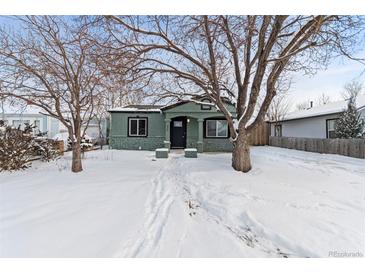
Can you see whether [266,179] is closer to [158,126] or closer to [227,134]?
[227,134]

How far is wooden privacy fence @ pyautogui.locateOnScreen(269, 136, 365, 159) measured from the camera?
9.59 meters

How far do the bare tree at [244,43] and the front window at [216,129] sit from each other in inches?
275

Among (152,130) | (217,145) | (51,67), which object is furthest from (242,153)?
(152,130)

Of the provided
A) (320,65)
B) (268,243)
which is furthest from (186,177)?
(320,65)

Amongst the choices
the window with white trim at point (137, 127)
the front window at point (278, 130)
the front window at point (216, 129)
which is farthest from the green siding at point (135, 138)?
the front window at point (278, 130)

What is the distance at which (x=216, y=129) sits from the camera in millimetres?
14492

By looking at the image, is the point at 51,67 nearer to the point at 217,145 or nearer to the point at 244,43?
the point at 244,43

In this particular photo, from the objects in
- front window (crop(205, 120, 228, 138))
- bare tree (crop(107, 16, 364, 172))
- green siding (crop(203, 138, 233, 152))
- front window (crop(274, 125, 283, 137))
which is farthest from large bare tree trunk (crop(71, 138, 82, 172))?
front window (crop(274, 125, 283, 137))

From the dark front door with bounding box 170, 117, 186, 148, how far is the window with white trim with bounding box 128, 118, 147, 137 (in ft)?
6.10

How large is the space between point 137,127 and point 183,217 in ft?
38.7

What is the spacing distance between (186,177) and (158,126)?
8719mm

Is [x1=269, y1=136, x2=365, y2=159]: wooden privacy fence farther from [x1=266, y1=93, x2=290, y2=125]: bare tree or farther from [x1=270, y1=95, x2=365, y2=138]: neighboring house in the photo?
[x1=266, y1=93, x2=290, y2=125]: bare tree

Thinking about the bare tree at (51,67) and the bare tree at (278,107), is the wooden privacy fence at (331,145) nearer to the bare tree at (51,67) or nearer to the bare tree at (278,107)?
the bare tree at (51,67)
